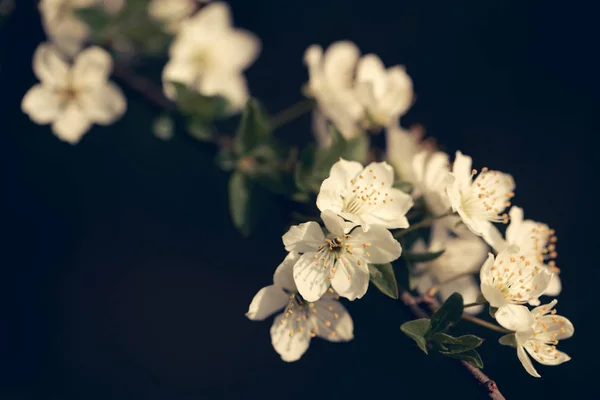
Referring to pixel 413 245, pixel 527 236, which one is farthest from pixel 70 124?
pixel 527 236

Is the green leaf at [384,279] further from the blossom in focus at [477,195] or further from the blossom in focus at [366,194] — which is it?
the blossom in focus at [477,195]

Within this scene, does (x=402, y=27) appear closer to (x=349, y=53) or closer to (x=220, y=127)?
(x=220, y=127)

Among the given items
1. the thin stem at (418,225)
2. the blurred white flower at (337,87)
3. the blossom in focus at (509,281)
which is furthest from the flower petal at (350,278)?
the blurred white flower at (337,87)

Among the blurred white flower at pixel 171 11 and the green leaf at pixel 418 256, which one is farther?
the blurred white flower at pixel 171 11

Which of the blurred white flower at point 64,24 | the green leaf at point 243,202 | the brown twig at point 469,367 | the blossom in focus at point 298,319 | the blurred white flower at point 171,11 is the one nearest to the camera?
the brown twig at point 469,367

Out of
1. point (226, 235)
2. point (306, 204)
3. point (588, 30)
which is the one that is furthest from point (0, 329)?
point (588, 30)

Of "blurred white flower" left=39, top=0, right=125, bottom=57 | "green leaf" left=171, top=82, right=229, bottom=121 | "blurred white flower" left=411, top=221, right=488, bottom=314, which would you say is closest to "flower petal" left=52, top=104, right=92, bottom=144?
"blurred white flower" left=39, top=0, right=125, bottom=57
